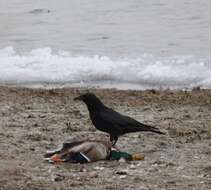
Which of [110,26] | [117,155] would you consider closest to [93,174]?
[117,155]

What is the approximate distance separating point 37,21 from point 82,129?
11.5 metres

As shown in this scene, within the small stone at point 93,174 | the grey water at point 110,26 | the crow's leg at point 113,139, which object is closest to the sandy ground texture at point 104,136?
the small stone at point 93,174

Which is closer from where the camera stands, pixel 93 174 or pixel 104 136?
pixel 93 174

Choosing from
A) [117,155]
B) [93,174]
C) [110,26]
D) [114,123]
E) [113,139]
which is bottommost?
[93,174]

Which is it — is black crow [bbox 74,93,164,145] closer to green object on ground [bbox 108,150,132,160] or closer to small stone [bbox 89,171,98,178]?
green object on ground [bbox 108,150,132,160]

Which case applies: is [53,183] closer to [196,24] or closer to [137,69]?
[137,69]

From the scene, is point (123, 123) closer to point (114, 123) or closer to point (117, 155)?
point (114, 123)

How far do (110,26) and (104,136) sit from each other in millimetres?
10730

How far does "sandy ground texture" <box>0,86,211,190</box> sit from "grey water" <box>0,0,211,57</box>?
4253mm

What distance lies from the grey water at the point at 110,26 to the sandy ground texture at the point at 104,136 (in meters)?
4.25

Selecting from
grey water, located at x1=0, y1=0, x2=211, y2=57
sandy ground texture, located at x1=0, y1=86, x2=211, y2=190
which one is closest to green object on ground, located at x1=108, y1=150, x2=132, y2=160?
sandy ground texture, located at x1=0, y1=86, x2=211, y2=190

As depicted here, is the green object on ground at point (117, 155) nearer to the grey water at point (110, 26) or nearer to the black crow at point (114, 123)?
the black crow at point (114, 123)

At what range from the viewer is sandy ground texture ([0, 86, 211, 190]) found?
6.47 meters

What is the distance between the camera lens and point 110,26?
18.8 metres
